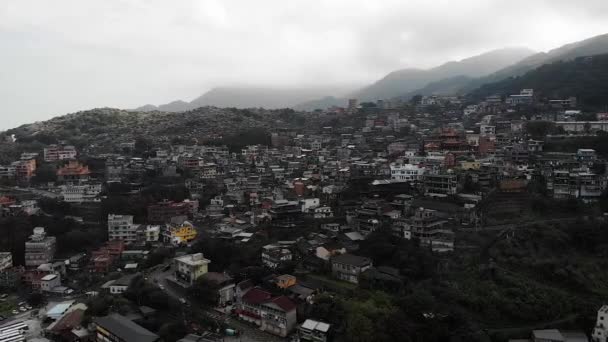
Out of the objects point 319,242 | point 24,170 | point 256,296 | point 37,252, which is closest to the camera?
point 256,296

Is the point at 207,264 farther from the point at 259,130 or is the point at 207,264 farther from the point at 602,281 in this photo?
the point at 259,130

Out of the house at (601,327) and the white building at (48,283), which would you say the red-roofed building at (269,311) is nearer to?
the house at (601,327)

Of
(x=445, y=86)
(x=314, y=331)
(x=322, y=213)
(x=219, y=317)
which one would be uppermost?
(x=445, y=86)

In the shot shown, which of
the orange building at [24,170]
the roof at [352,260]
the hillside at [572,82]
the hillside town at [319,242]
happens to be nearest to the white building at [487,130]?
the hillside town at [319,242]

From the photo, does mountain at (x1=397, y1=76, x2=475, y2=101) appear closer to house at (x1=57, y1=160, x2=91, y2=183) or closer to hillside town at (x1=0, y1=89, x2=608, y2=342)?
hillside town at (x1=0, y1=89, x2=608, y2=342)

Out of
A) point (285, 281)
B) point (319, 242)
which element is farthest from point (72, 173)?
point (285, 281)

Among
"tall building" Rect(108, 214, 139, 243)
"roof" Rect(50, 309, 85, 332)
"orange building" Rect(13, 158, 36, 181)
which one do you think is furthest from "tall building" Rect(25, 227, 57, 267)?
"orange building" Rect(13, 158, 36, 181)

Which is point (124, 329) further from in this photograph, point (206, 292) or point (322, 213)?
point (322, 213)
